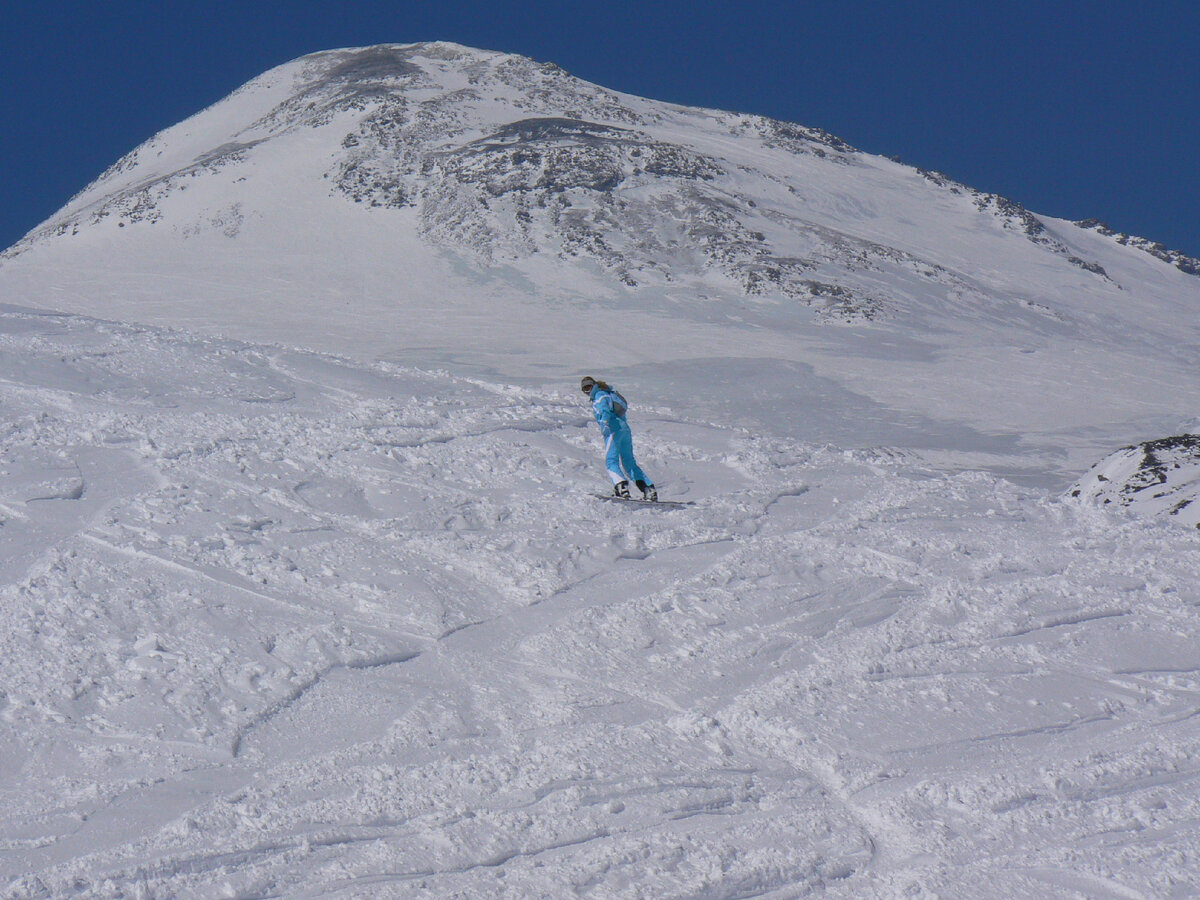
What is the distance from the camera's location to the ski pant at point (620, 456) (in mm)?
11086

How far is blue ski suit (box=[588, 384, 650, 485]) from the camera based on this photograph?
1109 cm

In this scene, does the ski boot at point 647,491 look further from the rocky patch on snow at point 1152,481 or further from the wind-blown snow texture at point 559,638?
the rocky patch on snow at point 1152,481

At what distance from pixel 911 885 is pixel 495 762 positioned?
2185 millimetres

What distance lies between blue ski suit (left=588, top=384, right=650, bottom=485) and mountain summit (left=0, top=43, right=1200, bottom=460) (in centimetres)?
803

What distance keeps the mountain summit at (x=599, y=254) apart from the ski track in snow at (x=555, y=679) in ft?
30.6

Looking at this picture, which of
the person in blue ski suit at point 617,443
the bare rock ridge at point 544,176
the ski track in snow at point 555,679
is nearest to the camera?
the ski track in snow at point 555,679

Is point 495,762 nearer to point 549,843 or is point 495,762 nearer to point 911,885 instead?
point 549,843

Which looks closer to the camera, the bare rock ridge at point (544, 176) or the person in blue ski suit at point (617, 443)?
the person in blue ski suit at point (617, 443)

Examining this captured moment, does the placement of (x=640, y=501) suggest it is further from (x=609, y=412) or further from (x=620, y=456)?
(x=609, y=412)

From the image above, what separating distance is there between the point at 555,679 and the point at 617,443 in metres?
4.24

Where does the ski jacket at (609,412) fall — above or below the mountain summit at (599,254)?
below

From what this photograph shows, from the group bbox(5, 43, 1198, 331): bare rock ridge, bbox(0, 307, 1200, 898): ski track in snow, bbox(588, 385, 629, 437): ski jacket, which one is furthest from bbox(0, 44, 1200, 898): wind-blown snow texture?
bbox(5, 43, 1198, 331): bare rock ridge

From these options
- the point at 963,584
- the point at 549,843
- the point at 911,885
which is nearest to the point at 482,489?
the point at 963,584

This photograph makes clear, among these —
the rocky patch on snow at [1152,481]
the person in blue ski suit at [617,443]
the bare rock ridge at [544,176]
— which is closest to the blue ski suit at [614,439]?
the person in blue ski suit at [617,443]
